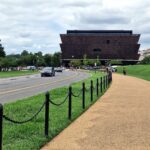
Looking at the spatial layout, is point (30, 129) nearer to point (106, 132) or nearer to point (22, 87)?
point (106, 132)

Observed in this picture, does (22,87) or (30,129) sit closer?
(30,129)

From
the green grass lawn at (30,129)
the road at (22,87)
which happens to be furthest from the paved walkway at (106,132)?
the road at (22,87)

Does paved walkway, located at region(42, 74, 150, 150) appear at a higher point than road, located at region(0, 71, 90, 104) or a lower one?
higher

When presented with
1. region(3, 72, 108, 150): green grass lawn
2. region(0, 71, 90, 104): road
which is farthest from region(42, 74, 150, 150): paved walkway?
region(0, 71, 90, 104): road

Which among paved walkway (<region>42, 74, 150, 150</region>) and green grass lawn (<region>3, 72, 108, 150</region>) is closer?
green grass lawn (<region>3, 72, 108, 150</region>)

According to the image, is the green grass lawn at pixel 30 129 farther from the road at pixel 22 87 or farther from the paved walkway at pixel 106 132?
the road at pixel 22 87

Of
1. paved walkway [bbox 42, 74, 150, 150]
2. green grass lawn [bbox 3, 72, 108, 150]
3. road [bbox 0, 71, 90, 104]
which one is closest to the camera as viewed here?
green grass lawn [bbox 3, 72, 108, 150]

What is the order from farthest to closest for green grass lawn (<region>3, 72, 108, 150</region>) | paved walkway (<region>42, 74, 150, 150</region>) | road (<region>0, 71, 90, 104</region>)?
road (<region>0, 71, 90, 104</region>) < paved walkway (<region>42, 74, 150, 150</region>) < green grass lawn (<region>3, 72, 108, 150</region>)

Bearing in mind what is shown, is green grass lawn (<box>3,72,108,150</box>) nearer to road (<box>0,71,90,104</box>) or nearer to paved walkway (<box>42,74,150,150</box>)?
paved walkway (<box>42,74,150,150</box>)

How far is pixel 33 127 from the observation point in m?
12.7

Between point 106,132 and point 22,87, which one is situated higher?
point 106,132

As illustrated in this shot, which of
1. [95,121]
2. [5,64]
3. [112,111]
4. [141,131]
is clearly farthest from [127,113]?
[5,64]

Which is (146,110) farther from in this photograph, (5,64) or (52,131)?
(5,64)

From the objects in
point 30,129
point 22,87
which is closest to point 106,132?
point 30,129
